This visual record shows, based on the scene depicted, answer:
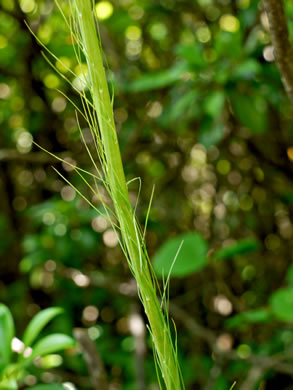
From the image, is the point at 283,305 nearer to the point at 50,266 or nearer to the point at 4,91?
the point at 50,266

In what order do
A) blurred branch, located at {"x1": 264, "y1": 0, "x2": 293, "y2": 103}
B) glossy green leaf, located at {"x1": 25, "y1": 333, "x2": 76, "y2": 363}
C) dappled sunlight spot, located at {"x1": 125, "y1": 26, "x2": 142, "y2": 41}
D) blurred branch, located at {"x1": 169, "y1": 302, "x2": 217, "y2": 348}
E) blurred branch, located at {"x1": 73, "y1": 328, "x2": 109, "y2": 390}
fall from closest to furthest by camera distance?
blurred branch, located at {"x1": 264, "y1": 0, "x2": 293, "y2": 103} < glossy green leaf, located at {"x1": 25, "y1": 333, "x2": 76, "y2": 363} < blurred branch, located at {"x1": 73, "y1": 328, "x2": 109, "y2": 390} < blurred branch, located at {"x1": 169, "y1": 302, "x2": 217, "y2": 348} < dappled sunlight spot, located at {"x1": 125, "y1": 26, "x2": 142, "y2": 41}

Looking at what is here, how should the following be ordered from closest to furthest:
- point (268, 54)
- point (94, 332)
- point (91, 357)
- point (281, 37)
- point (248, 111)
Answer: point (281, 37) → point (91, 357) → point (248, 111) → point (268, 54) → point (94, 332)

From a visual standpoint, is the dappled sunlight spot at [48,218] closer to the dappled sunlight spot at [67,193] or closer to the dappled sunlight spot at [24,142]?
the dappled sunlight spot at [67,193]

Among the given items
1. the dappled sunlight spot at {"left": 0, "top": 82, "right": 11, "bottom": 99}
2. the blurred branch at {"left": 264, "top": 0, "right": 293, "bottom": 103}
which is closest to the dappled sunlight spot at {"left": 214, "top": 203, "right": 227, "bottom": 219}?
the dappled sunlight spot at {"left": 0, "top": 82, "right": 11, "bottom": 99}

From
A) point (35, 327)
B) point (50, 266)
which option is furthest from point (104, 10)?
point (35, 327)

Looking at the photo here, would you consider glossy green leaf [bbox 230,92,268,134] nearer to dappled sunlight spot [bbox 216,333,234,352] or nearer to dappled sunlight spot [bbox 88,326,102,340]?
dappled sunlight spot [bbox 216,333,234,352]

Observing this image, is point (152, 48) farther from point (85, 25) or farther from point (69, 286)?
point (85, 25)

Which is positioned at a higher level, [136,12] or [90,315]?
[136,12]

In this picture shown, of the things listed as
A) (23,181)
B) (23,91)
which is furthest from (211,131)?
(23,181)
